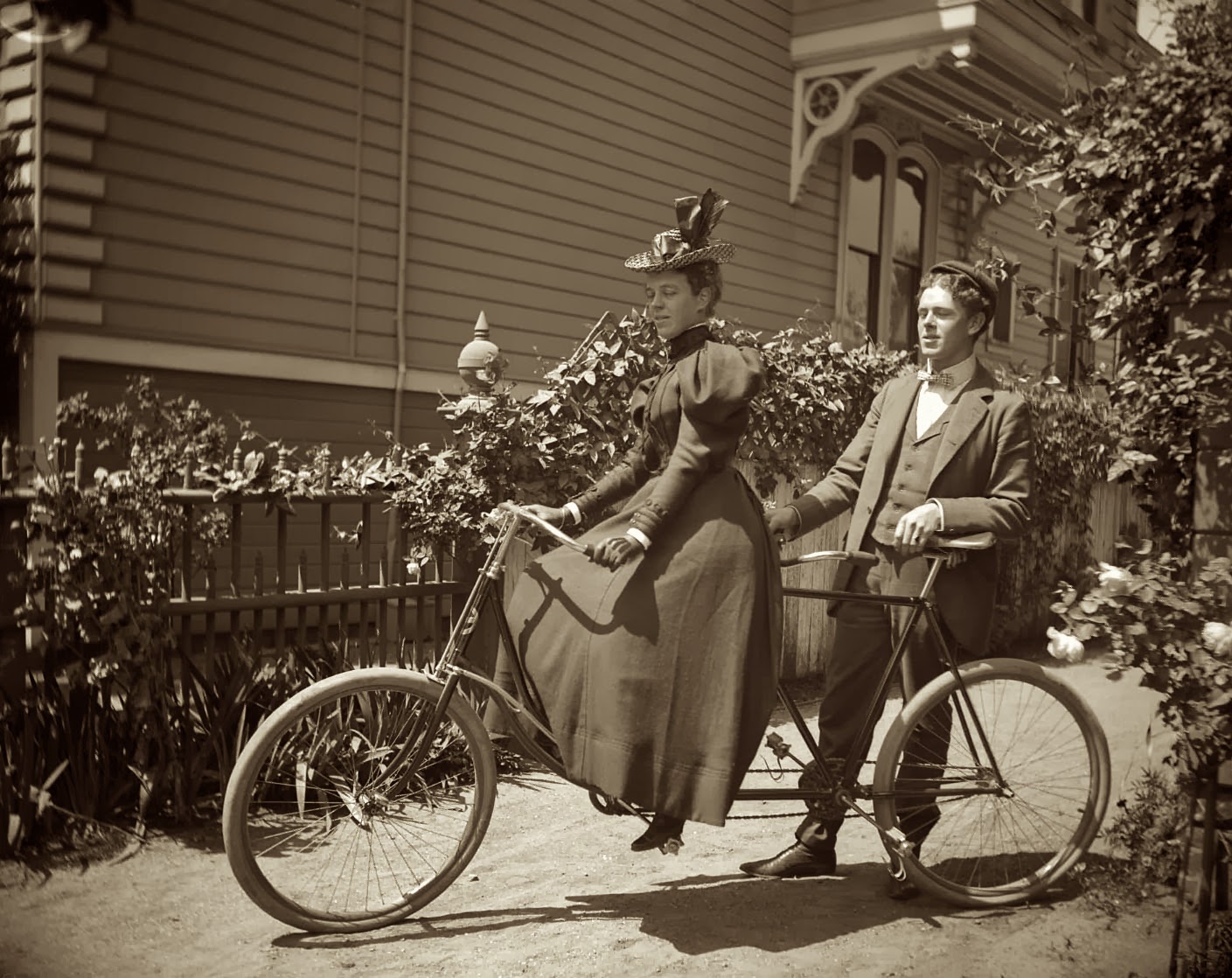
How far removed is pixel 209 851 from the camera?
413 cm

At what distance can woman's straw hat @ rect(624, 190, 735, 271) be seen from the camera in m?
3.53

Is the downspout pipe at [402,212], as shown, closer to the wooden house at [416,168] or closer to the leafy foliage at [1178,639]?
the wooden house at [416,168]

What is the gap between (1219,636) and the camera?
318cm

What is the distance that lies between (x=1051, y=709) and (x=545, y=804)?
2.03m

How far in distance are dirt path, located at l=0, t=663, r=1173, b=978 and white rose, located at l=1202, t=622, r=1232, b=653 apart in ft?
2.91

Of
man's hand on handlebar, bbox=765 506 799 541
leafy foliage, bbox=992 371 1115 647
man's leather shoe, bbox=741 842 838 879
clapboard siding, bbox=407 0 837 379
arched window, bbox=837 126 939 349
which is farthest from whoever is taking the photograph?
arched window, bbox=837 126 939 349

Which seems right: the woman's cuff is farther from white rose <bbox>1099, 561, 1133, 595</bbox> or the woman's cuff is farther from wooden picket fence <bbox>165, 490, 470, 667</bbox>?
wooden picket fence <bbox>165, 490, 470, 667</bbox>

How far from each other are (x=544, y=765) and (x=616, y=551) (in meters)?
0.92

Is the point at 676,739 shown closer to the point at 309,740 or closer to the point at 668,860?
the point at 668,860

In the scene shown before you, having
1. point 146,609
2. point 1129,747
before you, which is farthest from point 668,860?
point 1129,747

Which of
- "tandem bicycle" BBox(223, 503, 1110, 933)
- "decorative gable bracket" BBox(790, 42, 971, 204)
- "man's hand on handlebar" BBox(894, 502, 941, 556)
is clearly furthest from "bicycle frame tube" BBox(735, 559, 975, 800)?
"decorative gable bracket" BBox(790, 42, 971, 204)

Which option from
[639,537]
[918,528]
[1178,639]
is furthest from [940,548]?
[639,537]

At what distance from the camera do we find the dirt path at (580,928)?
3.24 meters

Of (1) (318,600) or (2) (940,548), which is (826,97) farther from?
(2) (940,548)
